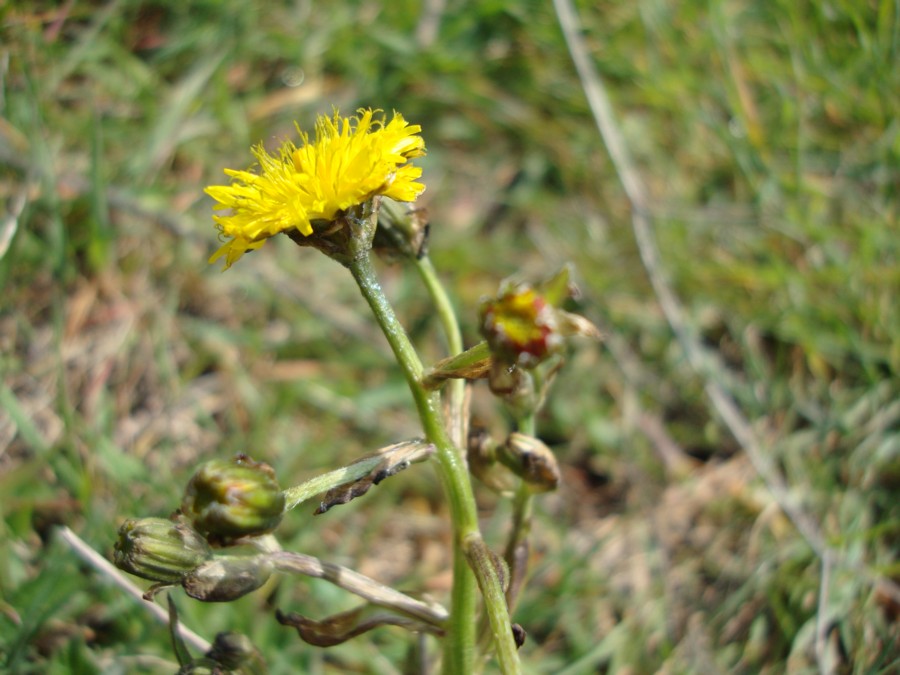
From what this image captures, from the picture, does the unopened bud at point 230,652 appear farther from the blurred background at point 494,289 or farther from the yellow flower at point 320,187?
the yellow flower at point 320,187

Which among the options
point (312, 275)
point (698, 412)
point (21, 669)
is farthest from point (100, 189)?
point (698, 412)

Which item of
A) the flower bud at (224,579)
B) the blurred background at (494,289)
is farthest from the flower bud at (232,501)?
the blurred background at (494,289)

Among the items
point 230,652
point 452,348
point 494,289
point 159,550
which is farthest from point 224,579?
point 494,289

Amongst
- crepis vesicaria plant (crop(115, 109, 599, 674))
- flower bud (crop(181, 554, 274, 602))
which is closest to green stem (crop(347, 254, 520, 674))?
crepis vesicaria plant (crop(115, 109, 599, 674))

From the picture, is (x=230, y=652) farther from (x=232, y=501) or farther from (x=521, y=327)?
(x=521, y=327)

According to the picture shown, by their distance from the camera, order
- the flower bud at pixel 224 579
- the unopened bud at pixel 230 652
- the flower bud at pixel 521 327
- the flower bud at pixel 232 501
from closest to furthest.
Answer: the flower bud at pixel 521 327
the flower bud at pixel 232 501
the flower bud at pixel 224 579
the unopened bud at pixel 230 652

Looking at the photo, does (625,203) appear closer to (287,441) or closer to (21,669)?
(287,441)

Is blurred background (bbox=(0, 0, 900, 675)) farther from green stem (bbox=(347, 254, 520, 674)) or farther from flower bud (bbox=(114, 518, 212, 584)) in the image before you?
green stem (bbox=(347, 254, 520, 674))
